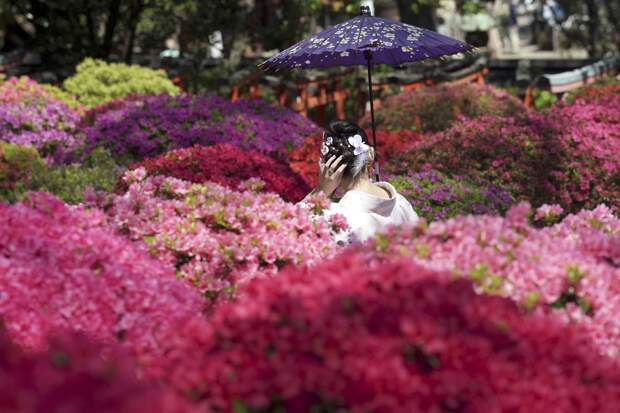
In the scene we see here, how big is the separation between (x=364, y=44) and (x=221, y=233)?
3553 millimetres

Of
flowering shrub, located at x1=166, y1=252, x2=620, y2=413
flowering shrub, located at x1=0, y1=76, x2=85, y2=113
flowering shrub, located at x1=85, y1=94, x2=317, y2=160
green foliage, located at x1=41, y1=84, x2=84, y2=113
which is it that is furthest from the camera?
green foliage, located at x1=41, y1=84, x2=84, y2=113

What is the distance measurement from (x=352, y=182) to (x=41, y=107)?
812cm

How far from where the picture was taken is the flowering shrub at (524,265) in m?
3.94

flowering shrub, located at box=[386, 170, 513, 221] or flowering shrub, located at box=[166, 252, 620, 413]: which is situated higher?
flowering shrub, located at box=[166, 252, 620, 413]

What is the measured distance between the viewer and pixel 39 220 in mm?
4758

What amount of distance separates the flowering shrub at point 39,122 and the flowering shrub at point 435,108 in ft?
16.1

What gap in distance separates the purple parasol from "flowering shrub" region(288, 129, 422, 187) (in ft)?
5.21

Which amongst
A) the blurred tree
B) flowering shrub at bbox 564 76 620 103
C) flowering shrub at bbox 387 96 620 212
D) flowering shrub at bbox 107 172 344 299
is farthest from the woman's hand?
the blurred tree

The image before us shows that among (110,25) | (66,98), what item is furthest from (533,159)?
(110,25)

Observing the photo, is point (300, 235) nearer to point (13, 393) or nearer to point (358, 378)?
point (358, 378)

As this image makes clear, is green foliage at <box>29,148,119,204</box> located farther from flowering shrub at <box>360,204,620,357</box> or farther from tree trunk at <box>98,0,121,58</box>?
tree trunk at <box>98,0,121,58</box>

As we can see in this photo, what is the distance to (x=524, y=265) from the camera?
403 centimetres

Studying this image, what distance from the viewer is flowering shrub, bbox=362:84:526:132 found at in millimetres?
15805

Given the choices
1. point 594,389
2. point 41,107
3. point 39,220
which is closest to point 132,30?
point 41,107
